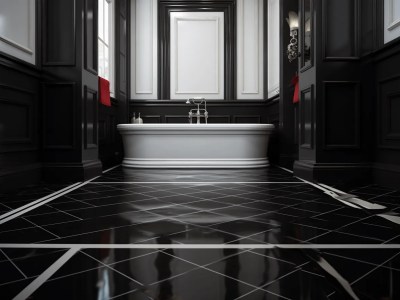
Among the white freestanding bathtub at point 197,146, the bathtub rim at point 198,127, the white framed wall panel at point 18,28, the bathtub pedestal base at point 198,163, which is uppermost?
the white framed wall panel at point 18,28

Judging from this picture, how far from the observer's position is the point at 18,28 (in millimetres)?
2938

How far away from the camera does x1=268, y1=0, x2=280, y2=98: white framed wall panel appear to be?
5.18 m

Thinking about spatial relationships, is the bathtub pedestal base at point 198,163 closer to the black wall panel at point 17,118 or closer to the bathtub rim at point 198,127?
the bathtub rim at point 198,127

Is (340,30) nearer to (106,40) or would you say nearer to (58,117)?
(58,117)

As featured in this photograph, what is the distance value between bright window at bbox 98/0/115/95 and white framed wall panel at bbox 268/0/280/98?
217 centimetres

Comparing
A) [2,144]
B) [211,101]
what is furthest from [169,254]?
[211,101]

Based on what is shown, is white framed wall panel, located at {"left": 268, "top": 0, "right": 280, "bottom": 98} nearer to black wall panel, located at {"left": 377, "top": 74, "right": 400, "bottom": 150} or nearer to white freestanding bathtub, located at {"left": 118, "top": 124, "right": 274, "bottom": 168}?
white freestanding bathtub, located at {"left": 118, "top": 124, "right": 274, "bottom": 168}

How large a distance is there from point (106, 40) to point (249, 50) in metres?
2.10

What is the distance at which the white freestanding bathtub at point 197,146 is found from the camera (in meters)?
4.53

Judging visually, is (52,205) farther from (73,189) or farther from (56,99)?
(56,99)

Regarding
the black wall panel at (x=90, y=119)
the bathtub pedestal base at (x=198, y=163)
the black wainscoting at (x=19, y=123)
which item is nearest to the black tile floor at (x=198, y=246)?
the black wainscoting at (x=19, y=123)

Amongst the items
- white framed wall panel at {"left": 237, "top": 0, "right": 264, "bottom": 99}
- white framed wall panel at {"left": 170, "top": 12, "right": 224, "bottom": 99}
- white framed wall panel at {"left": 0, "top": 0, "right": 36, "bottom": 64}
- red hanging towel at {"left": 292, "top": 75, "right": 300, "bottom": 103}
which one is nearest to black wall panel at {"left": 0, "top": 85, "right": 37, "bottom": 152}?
white framed wall panel at {"left": 0, "top": 0, "right": 36, "bottom": 64}

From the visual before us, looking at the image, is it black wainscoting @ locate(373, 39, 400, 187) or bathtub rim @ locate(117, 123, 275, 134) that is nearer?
black wainscoting @ locate(373, 39, 400, 187)

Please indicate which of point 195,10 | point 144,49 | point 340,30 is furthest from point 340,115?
point 144,49
